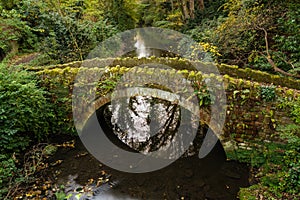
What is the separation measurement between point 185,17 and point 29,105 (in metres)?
16.3

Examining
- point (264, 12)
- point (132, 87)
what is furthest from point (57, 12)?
point (264, 12)

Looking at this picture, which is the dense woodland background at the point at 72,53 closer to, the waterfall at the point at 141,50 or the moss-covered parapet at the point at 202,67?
the moss-covered parapet at the point at 202,67

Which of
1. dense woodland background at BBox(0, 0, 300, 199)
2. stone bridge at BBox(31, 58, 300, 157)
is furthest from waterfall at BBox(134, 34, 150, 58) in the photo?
stone bridge at BBox(31, 58, 300, 157)

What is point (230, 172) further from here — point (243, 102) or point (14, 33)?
point (14, 33)

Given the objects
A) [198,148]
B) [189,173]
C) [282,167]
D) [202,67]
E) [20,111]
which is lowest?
[189,173]

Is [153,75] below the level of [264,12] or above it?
below

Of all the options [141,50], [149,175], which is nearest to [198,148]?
[149,175]

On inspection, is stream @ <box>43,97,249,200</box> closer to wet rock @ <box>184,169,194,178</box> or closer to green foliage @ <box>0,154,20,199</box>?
wet rock @ <box>184,169,194,178</box>

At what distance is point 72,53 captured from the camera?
13.4 meters

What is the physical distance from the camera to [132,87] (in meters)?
8.05

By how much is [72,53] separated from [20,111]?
6.59 meters

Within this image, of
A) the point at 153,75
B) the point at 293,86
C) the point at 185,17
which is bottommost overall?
the point at 293,86

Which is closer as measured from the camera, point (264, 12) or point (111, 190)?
point (111, 190)

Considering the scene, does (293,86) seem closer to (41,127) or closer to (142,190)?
(142,190)
